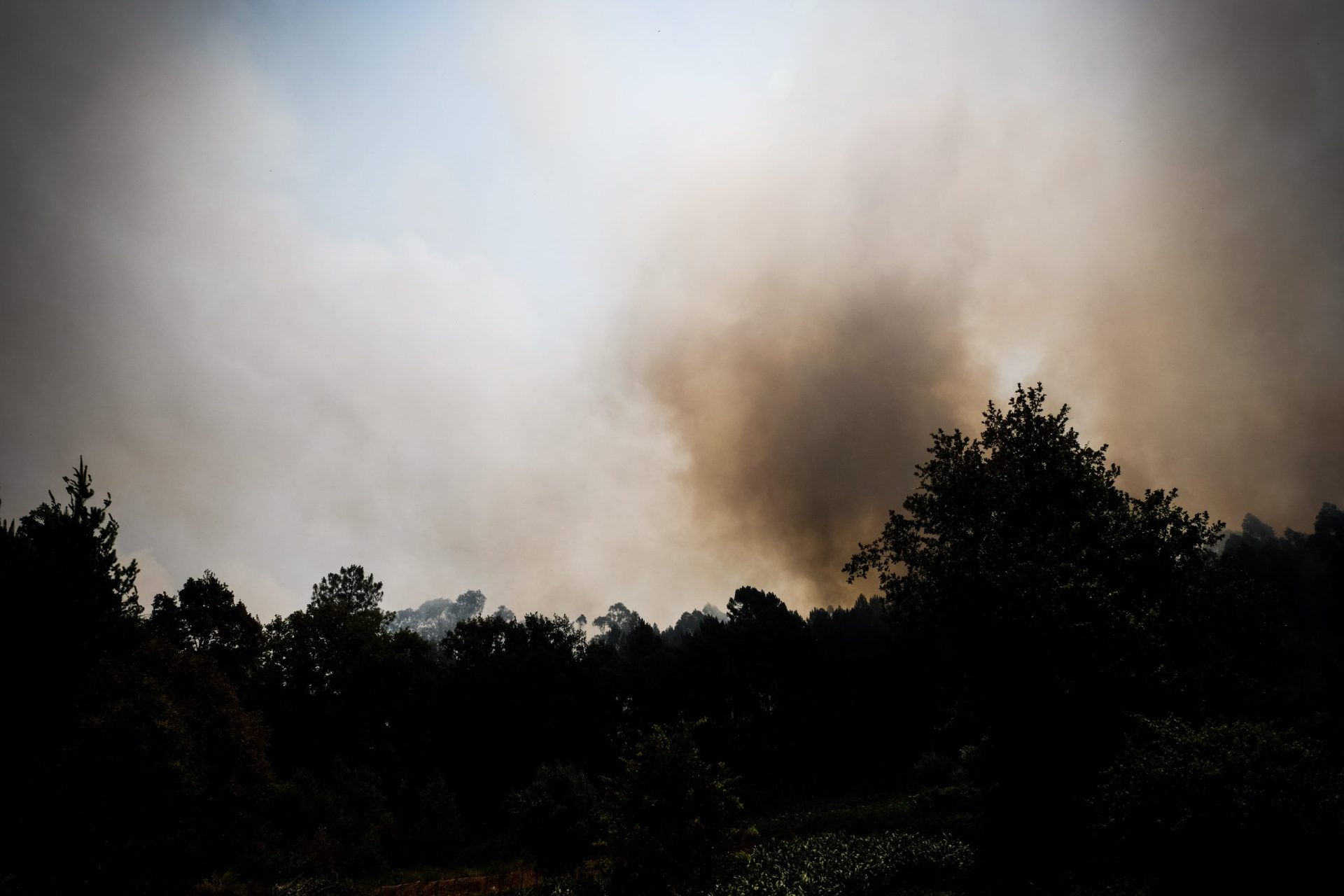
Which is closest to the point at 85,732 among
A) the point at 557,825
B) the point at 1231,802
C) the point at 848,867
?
the point at 557,825

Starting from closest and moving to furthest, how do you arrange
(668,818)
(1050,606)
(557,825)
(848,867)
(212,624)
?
1. (668,818)
2. (1050,606)
3. (848,867)
4. (557,825)
5. (212,624)

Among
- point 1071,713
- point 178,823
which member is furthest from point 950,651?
point 178,823

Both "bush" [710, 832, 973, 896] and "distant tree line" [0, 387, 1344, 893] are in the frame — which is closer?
"distant tree line" [0, 387, 1344, 893]

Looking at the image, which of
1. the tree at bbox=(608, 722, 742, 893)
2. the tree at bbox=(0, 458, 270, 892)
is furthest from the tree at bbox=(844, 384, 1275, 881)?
the tree at bbox=(0, 458, 270, 892)

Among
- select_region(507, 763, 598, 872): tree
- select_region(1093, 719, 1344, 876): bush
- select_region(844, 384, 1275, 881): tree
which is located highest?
select_region(844, 384, 1275, 881): tree

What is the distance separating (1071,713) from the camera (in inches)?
838

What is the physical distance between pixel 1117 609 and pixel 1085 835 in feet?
25.0

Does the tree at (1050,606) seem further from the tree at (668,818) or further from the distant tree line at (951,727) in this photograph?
the tree at (668,818)

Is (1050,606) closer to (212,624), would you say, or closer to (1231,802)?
(1231,802)

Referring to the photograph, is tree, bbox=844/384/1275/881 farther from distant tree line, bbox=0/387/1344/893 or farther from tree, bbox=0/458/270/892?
tree, bbox=0/458/270/892

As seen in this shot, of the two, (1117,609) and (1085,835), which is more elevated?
(1117,609)

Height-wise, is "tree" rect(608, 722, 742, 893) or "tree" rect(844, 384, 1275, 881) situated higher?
"tree" rect(844, 384, 1275, 881)

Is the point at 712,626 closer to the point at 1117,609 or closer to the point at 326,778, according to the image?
the point at 326,778

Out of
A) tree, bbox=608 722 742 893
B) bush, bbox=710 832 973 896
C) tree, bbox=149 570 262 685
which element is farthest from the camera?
tree, bbox=149 570 262 685
